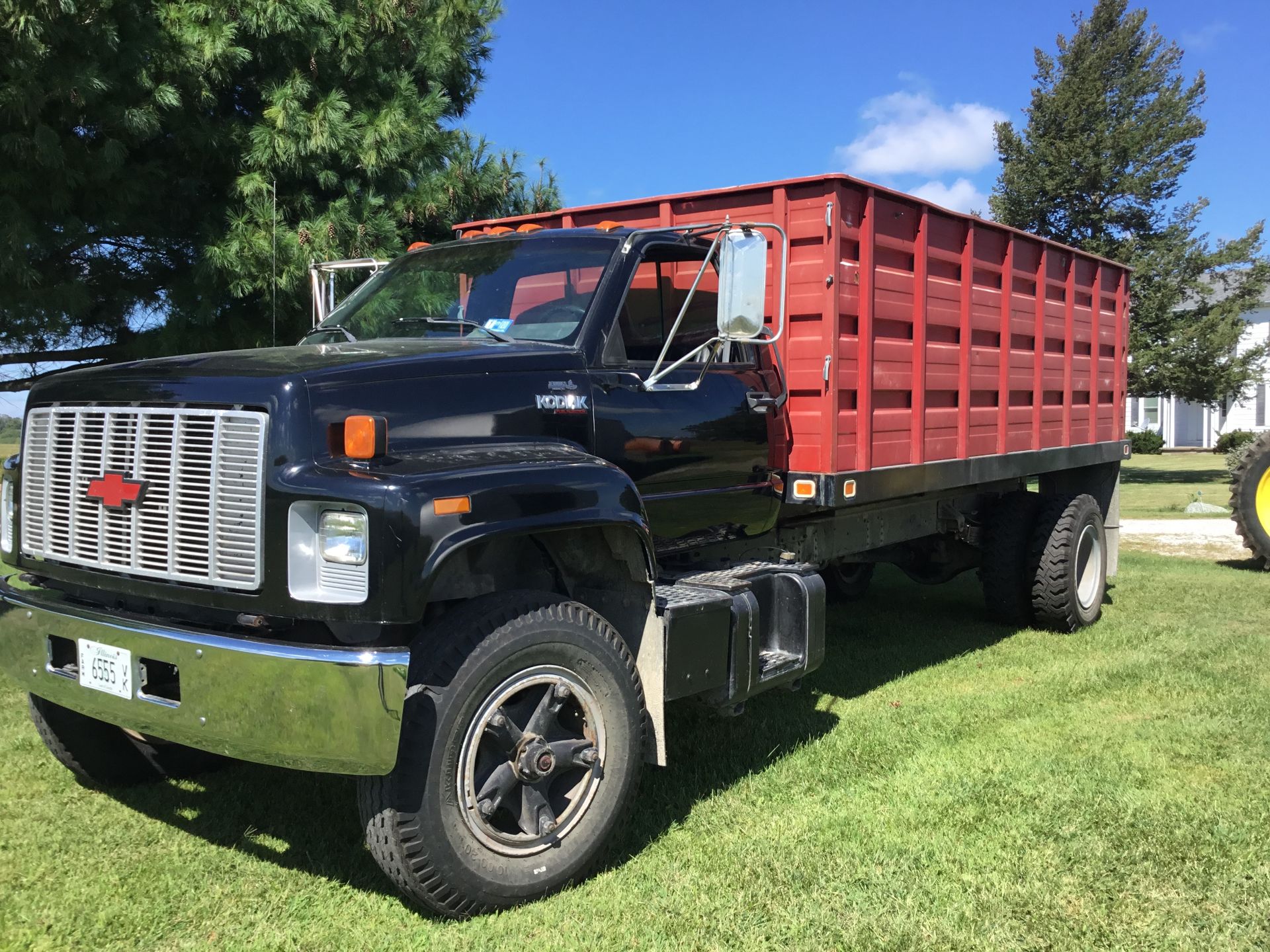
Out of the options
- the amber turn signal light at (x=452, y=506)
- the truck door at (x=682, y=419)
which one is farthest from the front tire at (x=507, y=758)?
the truck door at (x=682, y=419)

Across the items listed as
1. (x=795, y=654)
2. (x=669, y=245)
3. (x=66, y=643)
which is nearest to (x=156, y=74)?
(x=669, y=245)

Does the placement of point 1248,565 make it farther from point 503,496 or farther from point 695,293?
point 503,496

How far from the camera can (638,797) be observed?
4328 millimetres

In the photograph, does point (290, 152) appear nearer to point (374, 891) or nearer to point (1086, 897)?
point (374, 891)

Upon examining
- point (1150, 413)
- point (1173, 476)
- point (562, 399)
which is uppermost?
point (1150, 413)

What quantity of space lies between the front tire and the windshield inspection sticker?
0.73 m

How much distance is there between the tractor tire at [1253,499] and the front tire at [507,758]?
30.3ft

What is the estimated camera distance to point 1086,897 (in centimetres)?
344

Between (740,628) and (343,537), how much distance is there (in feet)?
5.90

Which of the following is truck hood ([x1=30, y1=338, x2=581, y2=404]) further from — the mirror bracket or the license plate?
the license plate

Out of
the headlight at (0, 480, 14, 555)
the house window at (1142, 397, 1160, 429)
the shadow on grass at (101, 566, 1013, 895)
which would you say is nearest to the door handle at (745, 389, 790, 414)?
the shadow on grass at (101, 566, 1013, 895)

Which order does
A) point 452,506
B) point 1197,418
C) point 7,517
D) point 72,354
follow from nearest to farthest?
point 452,506 → point 7,517 → point 72,354 → point 1197,418

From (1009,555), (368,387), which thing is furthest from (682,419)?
(1009,555)

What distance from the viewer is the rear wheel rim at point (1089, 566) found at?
774cm
